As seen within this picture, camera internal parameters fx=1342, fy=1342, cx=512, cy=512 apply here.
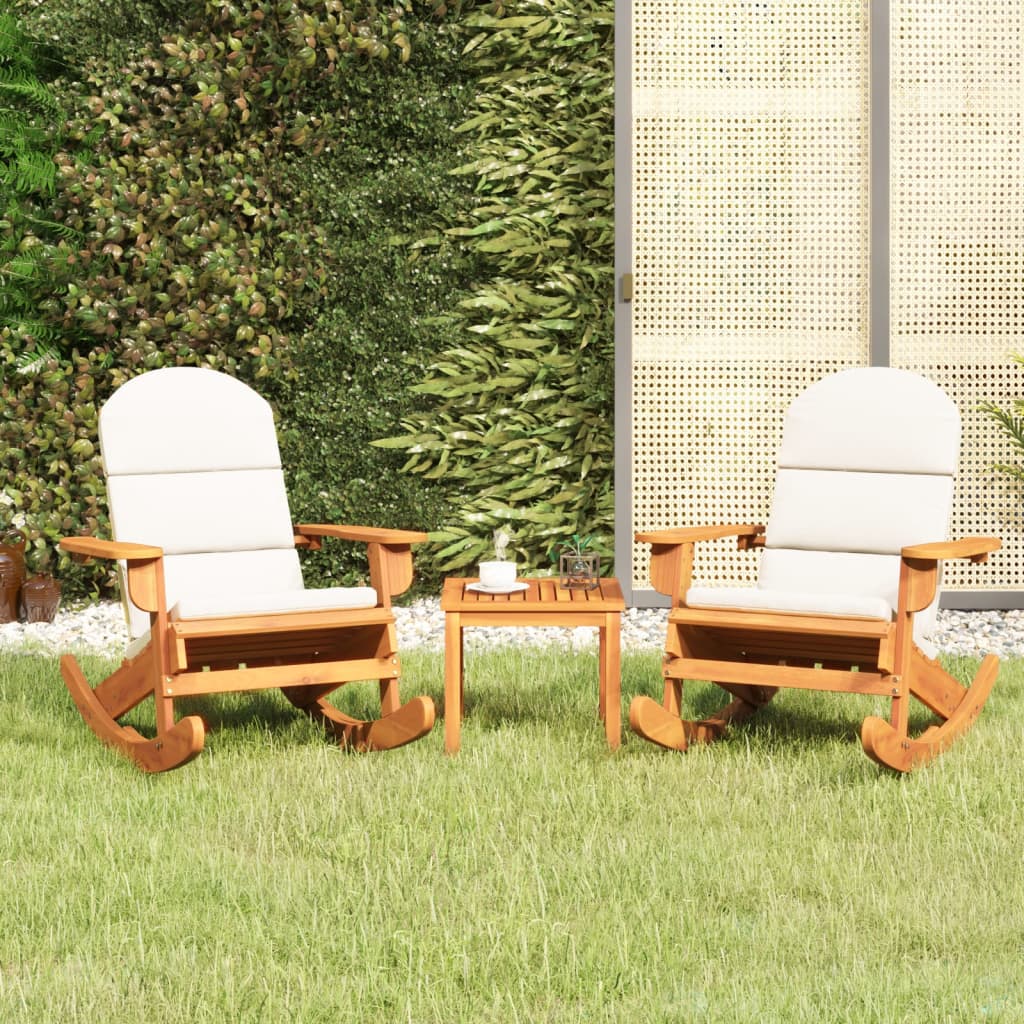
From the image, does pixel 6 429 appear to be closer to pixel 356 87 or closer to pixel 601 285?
pixel 356 87

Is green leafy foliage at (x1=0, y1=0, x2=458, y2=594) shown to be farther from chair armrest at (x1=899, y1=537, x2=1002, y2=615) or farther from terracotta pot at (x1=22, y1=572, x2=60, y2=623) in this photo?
chair armrest at (x1=899, y1=537, x2=1002, y2=615)

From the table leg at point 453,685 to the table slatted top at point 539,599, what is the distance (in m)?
0.05

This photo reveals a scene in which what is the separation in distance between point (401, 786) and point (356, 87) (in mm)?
3569

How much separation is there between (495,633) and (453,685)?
5.96ft

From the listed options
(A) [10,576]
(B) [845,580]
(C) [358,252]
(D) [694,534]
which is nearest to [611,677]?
(D) [694,534]

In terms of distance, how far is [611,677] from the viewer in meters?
3.59

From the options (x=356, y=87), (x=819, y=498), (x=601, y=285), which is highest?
(x=356, y=87)

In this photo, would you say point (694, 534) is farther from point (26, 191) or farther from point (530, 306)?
point (26, 191)

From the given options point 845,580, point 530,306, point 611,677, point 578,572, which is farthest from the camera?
point 530,306

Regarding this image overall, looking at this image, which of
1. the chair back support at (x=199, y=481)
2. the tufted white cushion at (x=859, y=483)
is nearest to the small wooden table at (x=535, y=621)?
the tufted white cushion at (x=859, y=483)

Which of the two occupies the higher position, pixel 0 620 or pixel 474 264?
pixel 474 264

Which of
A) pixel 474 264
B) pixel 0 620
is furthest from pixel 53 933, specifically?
pixel 474 264

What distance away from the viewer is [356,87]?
5.75 meters

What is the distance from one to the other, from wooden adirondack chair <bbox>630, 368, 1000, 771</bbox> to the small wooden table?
15 centimetres
